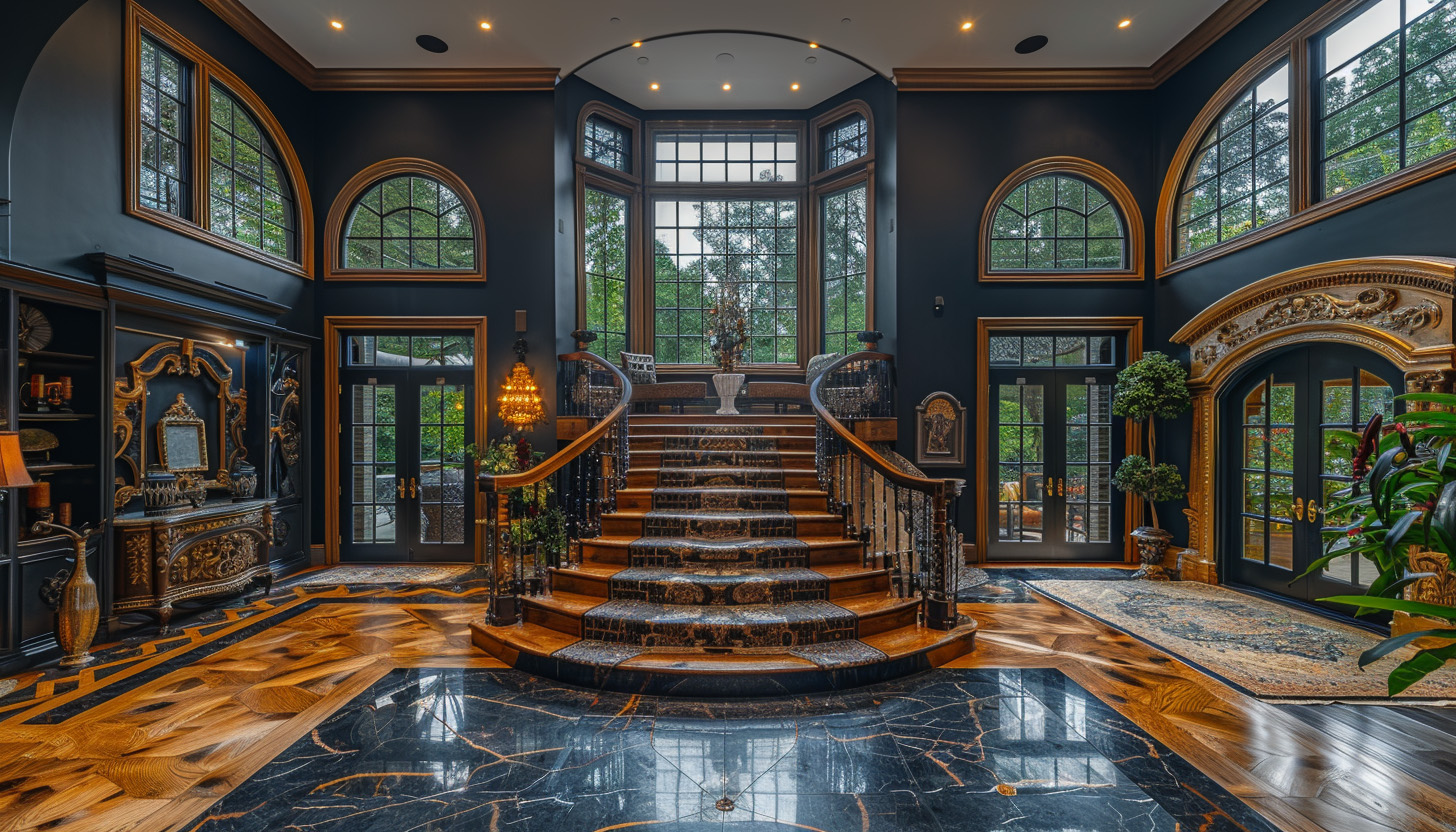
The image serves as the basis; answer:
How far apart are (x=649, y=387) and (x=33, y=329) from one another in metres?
4.83

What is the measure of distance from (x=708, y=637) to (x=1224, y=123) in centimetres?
681

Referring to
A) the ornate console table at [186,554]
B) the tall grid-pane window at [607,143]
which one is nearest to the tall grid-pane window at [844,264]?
the tall grid-pane window at [607,143]

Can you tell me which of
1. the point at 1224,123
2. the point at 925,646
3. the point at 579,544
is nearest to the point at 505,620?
the point at 579,544

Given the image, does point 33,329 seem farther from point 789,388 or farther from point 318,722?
point 789,388

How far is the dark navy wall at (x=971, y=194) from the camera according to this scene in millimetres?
6734

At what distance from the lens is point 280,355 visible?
6059 millimetres

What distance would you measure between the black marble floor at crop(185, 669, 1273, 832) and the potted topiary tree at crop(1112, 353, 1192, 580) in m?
3.49

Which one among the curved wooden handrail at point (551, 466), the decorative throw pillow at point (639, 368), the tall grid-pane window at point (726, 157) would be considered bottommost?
the curved wooden handrail at point (551, 466)

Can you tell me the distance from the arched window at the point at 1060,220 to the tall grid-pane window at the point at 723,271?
8.43 feet

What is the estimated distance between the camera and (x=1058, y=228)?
272 inches

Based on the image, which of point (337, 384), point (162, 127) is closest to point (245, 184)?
point (162, 127)

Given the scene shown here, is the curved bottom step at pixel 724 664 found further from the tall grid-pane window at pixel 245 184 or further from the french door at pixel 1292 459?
the tall grid-pane window at pixel 245 184

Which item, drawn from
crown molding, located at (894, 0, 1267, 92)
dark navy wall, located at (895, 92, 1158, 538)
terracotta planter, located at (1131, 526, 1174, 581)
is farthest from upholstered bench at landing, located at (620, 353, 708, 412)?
terracotta planter, located at (1131, 526, 1174, 581)

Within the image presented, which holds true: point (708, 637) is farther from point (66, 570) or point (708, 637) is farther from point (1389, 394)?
point (1389, 394)
